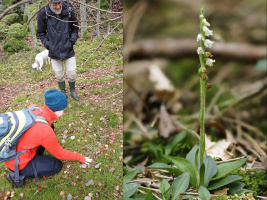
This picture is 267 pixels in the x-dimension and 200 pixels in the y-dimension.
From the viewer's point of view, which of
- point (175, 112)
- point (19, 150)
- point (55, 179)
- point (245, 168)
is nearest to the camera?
point (245, 168)

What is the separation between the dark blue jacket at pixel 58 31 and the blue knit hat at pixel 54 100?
0.15 metres

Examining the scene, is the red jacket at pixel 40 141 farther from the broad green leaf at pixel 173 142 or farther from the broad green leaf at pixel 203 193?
the broad green leaf at pixel 203 193


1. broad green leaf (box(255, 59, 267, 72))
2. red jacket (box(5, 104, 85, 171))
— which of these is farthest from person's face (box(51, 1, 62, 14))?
broad green leaf (box(255, 59, 267, 72))

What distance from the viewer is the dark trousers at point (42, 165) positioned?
109 cm

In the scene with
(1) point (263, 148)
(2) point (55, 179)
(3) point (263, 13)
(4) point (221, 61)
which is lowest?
(2) point (55, 179)

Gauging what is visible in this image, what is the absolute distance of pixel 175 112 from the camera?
136 centimetres

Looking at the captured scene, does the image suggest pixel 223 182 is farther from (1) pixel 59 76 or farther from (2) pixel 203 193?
(1) pixel 59 76

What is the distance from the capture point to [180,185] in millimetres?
794

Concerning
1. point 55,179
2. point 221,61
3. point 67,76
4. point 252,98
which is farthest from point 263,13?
point 55,179

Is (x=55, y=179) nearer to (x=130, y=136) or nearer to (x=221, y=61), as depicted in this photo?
(x=130, y=136)

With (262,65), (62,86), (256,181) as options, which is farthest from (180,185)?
(262,65)

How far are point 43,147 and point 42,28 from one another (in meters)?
0.49

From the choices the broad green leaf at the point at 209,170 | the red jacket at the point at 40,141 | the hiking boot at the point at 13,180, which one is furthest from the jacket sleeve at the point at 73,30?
the broad green leaf at the point at 209,170

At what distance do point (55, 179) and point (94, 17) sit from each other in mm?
698
